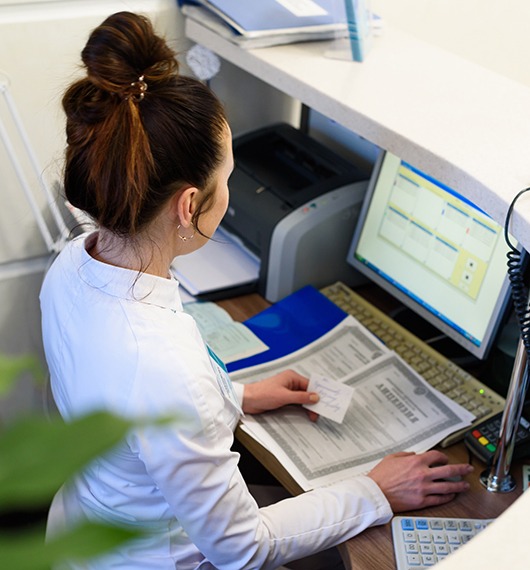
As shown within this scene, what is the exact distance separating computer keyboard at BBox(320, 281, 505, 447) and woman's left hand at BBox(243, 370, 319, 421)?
24 centimetres

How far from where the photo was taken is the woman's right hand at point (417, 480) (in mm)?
1177

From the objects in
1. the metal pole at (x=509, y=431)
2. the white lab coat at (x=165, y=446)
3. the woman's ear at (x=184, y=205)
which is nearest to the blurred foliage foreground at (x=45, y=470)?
Result: the white lab coat at (x=165, y=446)

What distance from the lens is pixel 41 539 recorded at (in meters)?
0.24

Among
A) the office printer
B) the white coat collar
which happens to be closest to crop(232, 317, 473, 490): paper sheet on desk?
the office printer

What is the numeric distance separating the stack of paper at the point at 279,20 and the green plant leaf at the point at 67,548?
1382 mm

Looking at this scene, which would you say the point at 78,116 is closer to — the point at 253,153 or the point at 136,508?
the point at 136,508

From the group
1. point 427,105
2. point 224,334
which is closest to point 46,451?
point 427,105

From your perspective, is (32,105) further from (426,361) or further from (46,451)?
(46,451)

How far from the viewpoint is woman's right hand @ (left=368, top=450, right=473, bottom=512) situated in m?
1.18

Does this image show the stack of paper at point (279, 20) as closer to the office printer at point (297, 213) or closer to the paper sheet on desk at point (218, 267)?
the office printer at point (297, 213)

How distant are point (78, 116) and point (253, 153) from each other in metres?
0.90

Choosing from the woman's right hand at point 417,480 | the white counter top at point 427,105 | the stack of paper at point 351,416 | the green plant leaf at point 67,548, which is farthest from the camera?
the stack of paper at point 351,416

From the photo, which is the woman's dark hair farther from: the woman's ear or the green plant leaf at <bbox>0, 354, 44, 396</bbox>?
the green plant leaf at <bbox>0, 354, 44, 396</bbox>

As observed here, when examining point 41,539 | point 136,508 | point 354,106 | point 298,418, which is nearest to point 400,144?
point 354,106
